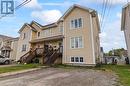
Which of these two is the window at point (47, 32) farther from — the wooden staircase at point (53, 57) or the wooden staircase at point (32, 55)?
the wooden staircase at point (53, 57)

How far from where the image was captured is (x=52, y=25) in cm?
2847

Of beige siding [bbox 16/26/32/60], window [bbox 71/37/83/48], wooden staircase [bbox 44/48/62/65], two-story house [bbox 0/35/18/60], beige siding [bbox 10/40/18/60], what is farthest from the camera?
two-story house [bbox 0/35/18/60]

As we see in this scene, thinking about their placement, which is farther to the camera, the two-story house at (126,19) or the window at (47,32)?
the window at (47,32)

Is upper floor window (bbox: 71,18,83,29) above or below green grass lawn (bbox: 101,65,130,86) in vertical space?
above

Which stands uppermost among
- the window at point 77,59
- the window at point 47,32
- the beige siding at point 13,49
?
the window at point 47,32

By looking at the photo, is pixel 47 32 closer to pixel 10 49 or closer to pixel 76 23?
pixel 76 23

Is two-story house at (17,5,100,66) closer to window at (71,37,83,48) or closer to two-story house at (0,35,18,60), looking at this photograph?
window at (71,37,83,48)

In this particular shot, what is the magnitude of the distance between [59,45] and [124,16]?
12.6 m

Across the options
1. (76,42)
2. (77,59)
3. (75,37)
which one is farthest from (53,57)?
(75,37)

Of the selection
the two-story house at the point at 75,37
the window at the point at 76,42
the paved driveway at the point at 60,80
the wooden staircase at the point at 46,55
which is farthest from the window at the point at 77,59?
the paved driveway at the point at 60,80

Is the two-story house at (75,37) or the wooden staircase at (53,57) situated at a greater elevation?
the two-story house at (75,37)

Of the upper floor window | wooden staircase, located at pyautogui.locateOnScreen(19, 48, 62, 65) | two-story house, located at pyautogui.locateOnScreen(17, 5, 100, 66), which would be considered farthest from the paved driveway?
the upper floor window

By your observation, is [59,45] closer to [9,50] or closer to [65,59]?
[65,59]

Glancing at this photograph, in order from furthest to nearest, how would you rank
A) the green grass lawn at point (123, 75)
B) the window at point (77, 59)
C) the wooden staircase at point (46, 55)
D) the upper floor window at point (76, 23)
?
the wooden staircase at point (46, 55) < the upper floor window at point (76, 23) < the window at point (77, 59) < the green grass lawn at point (123, 75)
